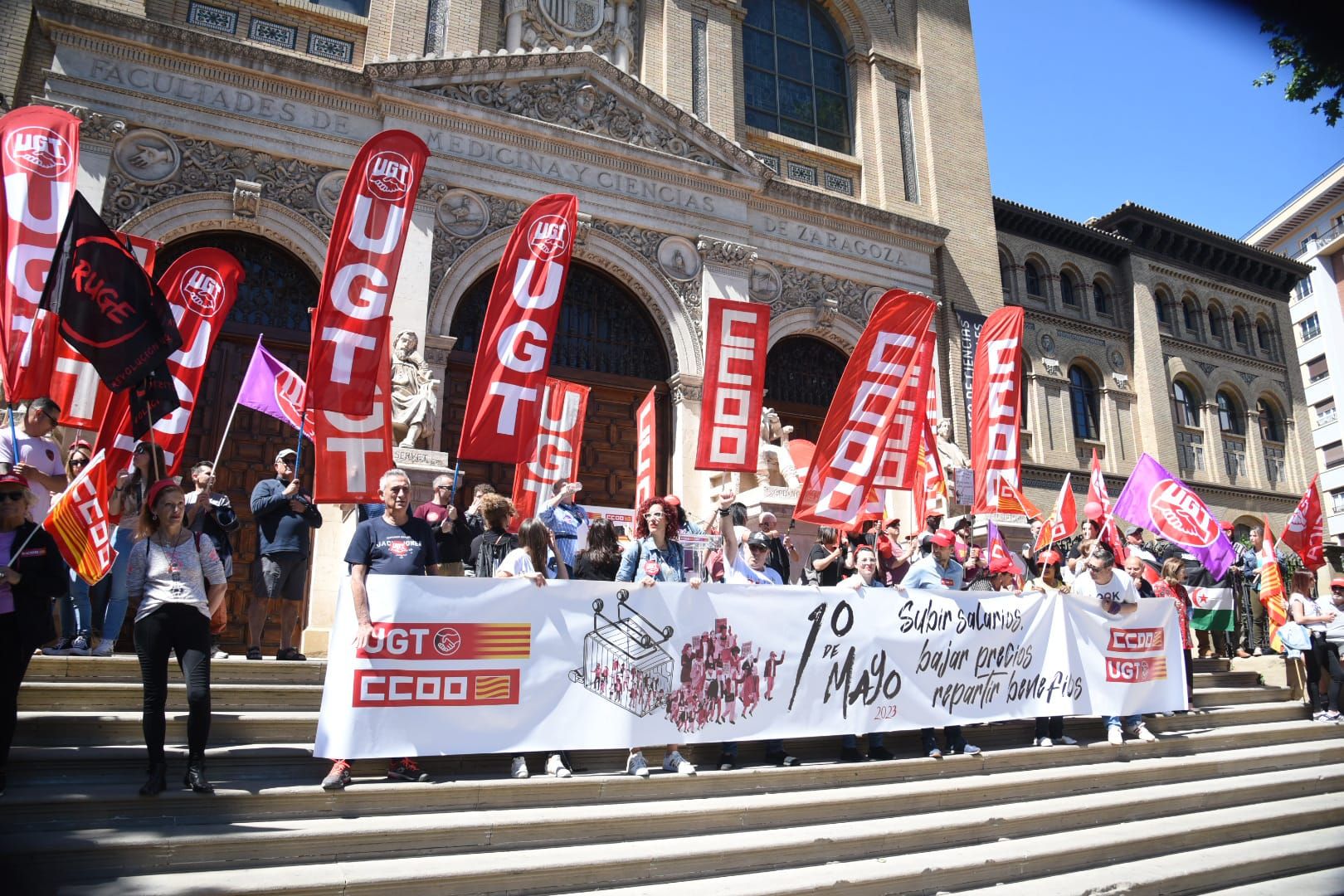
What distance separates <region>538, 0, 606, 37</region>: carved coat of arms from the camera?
16.0 metres

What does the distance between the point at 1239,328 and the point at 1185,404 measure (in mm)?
4757

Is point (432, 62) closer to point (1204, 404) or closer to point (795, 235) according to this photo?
point (795, 235)

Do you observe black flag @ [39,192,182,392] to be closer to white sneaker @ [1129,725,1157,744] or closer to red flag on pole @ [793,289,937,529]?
red flag on pole @ [793,289,937,529]

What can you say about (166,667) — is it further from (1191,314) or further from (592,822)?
(1191,314)

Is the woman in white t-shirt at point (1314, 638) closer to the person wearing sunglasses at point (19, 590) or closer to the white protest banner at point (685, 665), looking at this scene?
the white protest banner at point (685, 665)

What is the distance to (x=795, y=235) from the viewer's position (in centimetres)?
1688

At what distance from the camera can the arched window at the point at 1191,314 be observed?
26.7 m

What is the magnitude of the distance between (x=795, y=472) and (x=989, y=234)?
9343mm

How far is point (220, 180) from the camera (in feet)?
41.0

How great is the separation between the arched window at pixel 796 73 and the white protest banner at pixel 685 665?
13.5 m

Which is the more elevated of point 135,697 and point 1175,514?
point 1175,514

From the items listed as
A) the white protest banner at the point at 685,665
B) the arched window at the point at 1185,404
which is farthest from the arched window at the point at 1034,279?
the white protest banner at the point at 685,665

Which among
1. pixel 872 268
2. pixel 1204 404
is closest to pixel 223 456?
pixel 872 268

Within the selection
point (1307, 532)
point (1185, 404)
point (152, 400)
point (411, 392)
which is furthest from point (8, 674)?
point (1185, 404)
